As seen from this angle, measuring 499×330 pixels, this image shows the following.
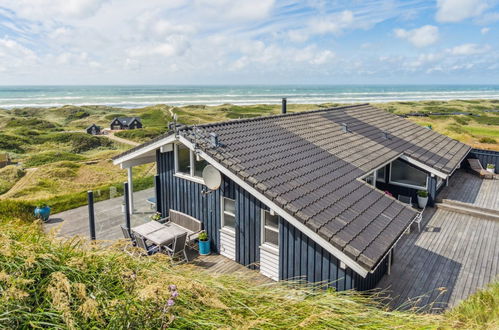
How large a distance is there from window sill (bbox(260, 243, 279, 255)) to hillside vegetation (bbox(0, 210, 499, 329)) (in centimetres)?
399

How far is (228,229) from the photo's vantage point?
891cm

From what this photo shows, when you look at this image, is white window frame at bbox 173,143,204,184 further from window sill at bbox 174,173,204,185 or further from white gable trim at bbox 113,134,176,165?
white gable trim at bbox 113,134,176,165

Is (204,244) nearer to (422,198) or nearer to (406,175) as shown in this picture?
(422,198)

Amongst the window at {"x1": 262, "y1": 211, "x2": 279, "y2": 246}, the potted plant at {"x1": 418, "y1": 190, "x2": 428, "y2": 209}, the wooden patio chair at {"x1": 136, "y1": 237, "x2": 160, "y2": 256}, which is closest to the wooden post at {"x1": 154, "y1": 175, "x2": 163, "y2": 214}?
the wooden patio chair at {"x1": 136, "y1": 237, "x2": 160, "y2": 256}

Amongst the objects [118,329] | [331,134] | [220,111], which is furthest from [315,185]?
[220,111]

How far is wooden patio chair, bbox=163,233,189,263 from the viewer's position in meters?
8.46

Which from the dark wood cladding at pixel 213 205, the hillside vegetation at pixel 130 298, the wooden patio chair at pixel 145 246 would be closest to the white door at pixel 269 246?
the dark wood cladding at pixel 213 205

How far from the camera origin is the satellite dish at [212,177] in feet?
27.6

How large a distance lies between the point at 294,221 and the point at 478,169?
15967mm

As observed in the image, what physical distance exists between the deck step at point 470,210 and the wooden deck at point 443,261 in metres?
0.19

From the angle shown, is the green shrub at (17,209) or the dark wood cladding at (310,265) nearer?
the dark wood cladding at (310,265)

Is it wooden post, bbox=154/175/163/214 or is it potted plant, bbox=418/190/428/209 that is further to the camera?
potted plant, bbox=418/190/428/209

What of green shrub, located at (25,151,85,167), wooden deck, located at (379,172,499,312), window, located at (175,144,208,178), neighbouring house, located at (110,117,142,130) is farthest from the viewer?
neighbouring house, located at (110,117,142,130)

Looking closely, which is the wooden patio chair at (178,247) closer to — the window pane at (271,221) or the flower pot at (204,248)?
the flower pot at (204,248)
